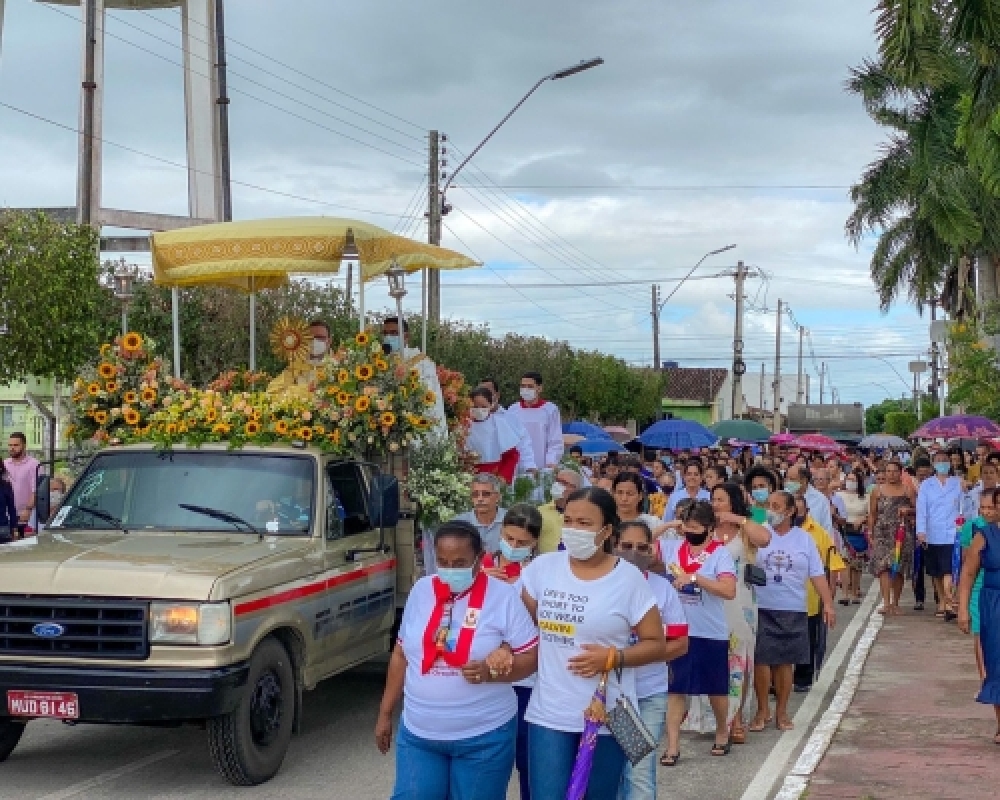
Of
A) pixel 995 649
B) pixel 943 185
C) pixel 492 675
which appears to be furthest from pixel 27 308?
pixel 943 185

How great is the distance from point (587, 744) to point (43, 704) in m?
3.23

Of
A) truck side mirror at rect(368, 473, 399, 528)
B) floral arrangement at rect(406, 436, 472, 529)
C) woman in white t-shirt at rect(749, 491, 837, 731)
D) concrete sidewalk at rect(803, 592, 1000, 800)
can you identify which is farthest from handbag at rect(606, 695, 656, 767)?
woman in white t-shirt at rect(749, 491, 837, 731)

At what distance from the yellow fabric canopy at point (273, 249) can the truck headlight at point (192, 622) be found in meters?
4.12

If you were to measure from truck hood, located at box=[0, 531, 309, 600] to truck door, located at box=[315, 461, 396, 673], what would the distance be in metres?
0.57

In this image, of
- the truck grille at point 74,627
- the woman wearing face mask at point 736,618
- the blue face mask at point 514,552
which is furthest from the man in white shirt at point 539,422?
the truck grille at point 74,627

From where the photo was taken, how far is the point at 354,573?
8.92m

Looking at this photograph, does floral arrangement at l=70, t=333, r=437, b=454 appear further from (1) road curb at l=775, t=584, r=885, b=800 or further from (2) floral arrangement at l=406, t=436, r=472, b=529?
(1) road curb at l=775, t=584, r=885, b=800

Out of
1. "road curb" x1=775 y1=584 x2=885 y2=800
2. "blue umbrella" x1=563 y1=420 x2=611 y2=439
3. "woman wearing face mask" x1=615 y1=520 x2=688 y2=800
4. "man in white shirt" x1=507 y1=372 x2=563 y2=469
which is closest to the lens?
"woman wearing face mask" x1=615 y1=520 x2=688 y2=800

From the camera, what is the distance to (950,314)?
45.7m

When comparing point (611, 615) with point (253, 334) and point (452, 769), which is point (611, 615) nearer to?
point (452, 769)

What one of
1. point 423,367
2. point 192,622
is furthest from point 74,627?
point 423,367

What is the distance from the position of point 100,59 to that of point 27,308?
759 centimetres

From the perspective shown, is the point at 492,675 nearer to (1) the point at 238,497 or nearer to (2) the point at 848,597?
(1) the point at 238,497

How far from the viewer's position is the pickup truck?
7.32 m
